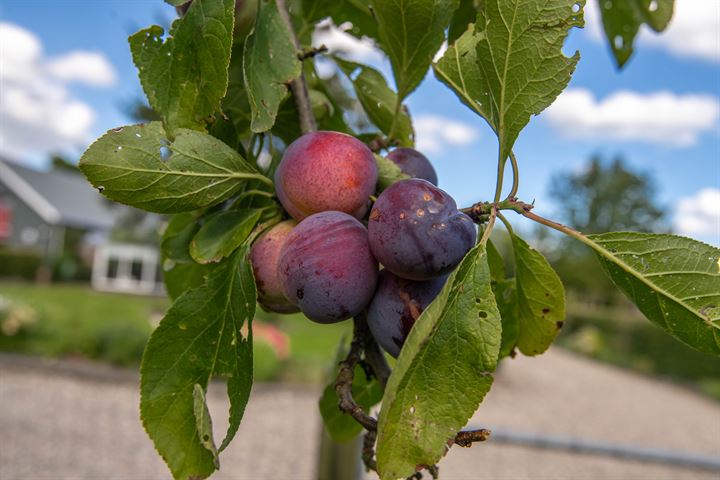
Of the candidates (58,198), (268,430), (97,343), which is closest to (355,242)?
(268,430)

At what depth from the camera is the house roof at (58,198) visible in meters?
22.1

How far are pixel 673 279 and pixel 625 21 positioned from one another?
804 millimetres

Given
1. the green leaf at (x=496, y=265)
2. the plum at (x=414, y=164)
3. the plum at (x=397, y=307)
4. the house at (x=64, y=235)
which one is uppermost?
the house at (x=64, y=235)

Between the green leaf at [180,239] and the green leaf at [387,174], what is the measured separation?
0.82ft

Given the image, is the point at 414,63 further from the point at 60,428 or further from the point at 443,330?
the point at 60,428

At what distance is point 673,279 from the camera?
0.57 m

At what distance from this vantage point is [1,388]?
705cm

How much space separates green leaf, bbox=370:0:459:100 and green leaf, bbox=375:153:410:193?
140 millimetres

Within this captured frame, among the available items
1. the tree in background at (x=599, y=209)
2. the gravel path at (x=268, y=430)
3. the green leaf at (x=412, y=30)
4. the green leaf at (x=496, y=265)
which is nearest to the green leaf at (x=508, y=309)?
the green leaf at (x=496, y=265)

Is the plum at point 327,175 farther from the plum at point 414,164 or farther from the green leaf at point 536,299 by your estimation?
the green leaf at point 536,299

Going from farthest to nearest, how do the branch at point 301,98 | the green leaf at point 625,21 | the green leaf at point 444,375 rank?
the green leaf at point 625,21 → the branch at point 301,98 → the green leaf at point 444,375

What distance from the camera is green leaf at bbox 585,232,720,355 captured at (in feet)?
1.86

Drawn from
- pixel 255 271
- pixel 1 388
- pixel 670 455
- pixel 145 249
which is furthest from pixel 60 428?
pixel 145 249

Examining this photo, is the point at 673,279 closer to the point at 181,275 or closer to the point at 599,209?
the point at 181,275
